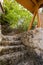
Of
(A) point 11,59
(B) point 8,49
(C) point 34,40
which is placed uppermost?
(C) point 34,40

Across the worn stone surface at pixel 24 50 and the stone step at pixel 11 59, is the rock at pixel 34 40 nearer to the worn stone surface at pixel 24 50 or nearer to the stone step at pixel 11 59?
the worn stone surface at pixel 24 50

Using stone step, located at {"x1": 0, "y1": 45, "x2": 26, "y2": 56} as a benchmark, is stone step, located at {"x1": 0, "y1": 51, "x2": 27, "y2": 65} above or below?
below

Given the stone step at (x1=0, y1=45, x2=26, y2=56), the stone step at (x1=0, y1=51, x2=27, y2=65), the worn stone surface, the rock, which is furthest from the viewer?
the rock

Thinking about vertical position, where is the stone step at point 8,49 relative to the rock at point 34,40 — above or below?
below

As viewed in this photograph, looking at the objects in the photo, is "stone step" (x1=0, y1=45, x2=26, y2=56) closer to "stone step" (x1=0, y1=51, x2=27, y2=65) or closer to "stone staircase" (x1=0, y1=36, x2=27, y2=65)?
"stone staircase" (x1=0, y1=36, x2=27, y2=65)

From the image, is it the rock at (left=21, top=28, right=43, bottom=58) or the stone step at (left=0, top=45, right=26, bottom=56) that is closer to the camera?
the stone step at (left=0, top=45, right=26, bottom=56)

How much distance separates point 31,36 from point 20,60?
1.08 m

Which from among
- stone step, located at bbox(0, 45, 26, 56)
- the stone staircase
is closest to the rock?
the stone staircase

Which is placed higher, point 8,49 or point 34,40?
point 34,40

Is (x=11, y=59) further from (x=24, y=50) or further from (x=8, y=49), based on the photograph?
(x=24, y=50)

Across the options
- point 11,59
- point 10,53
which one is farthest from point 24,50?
point 11,59

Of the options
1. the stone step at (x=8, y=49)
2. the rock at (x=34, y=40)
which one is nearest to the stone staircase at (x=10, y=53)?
the stone step at (x=8, y=49)

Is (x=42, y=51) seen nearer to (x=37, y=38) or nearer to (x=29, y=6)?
(x=37, y=38)

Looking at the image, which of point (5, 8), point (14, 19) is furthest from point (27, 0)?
point (5, 8)
